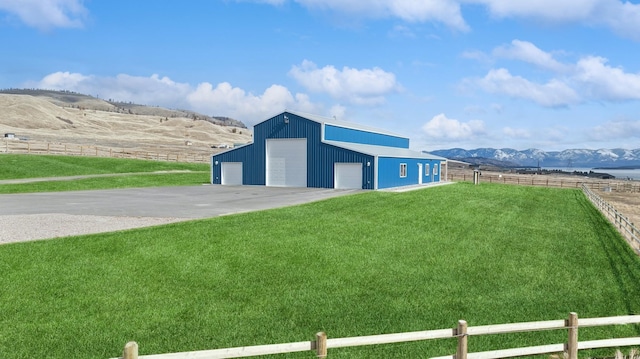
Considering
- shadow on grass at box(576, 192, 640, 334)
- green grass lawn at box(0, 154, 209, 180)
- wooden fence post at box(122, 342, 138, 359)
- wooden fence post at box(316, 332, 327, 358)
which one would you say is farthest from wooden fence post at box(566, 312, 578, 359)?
green grass lawn at box(0, 154, 209, 180)

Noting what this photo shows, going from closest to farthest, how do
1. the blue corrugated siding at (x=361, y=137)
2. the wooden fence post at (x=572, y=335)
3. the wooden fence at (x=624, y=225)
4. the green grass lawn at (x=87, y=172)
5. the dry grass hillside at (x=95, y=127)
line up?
the wooden fence post at (x=572, y=335) → the wooden fence at (x=624, y=225) → the green grass lawn at (x=87, y=172) → the blue corrugated siding at (x=361, y=137) → the dry grass hillside at (x=95, y=127)

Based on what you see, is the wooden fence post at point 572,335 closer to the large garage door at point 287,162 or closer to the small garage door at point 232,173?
the large garage door at point 287,162

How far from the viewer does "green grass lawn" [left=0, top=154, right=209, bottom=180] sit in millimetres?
48312

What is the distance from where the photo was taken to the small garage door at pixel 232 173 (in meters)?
45.2

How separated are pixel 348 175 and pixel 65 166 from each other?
33.6 m

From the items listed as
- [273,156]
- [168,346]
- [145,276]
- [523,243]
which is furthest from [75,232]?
[273,156]

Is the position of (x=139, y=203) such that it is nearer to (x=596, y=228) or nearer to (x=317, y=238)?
(x=317, y=238)

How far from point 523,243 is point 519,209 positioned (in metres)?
12.0

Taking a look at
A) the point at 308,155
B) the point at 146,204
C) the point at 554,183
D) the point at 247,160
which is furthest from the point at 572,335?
the point at 554,183

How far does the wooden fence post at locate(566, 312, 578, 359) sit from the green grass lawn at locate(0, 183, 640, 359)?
1383 mm

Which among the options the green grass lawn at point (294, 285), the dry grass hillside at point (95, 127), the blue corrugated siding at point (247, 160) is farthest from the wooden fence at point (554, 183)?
the dry grass hillside at point (95, 127)

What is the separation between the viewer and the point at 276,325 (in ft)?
31.1

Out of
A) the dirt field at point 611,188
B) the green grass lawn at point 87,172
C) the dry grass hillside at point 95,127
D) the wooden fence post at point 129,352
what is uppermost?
the dry grass hillside at point 95,127

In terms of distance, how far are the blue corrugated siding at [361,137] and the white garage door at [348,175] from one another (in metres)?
3.50
